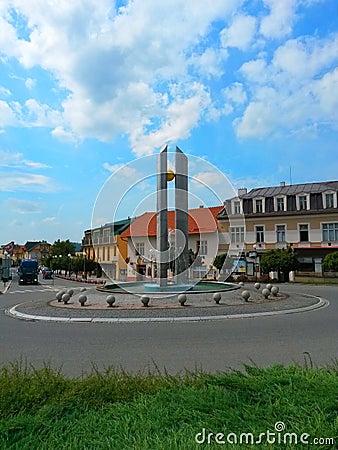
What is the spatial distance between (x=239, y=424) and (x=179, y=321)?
441 inches

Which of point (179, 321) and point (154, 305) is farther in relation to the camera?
point (154, 305)

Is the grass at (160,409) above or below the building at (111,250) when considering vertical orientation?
below

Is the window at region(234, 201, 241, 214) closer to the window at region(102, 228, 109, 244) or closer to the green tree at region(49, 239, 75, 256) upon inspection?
the window at region(102, 228, 109, 244)

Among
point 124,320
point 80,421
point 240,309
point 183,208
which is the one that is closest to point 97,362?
point 80,421

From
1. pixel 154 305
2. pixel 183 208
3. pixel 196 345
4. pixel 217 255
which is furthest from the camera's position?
pixel 217 255

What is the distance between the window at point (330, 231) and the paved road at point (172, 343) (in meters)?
33.8

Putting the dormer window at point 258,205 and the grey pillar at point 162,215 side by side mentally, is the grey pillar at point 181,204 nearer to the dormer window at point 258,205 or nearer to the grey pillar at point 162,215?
the grey pillar at point 162,215

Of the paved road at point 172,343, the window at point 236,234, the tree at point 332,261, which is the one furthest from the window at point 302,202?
the paved road at point 172,343

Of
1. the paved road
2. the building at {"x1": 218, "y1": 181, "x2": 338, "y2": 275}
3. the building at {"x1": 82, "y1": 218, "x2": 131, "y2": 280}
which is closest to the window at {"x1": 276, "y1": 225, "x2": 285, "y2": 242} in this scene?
the building at {"x1": 218, "y1": 181, "x2": 338, "y2": 275}

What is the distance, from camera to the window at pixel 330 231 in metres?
46.5

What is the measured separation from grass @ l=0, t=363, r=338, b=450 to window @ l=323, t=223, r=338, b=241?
44.2 m

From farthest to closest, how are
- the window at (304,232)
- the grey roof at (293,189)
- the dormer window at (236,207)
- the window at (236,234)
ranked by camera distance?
the dormer window at (236,207) < the window at (236,234) < the grey roof at (293,189) < the window at (304,232)

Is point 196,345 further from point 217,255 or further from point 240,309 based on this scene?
point 217,255

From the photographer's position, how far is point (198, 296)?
20.1 m
